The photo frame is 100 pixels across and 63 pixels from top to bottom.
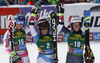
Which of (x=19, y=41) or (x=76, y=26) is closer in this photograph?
(x=76, y=26)

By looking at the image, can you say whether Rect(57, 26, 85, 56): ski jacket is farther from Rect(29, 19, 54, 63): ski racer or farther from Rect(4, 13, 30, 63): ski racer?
Rect(4, 13, 30, 63): ski racer

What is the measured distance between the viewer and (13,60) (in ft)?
12.2

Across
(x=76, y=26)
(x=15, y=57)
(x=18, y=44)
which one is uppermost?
(x=76, y=26)

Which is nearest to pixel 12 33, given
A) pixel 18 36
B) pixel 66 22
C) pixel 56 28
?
pixel 18 36

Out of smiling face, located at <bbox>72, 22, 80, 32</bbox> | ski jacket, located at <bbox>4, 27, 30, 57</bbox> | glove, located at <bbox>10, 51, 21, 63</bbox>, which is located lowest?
glove, located at <bbox>10, 51, 21, 63</bbox>

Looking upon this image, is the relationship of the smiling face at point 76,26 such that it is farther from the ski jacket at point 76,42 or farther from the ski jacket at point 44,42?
the ski jacket at point 44,42

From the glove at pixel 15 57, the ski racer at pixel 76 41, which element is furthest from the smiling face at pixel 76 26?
the glove at pixel 15 57

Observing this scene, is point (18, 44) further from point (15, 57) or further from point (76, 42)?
point (76, 42)

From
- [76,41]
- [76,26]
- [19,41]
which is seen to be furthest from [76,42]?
[19,41]

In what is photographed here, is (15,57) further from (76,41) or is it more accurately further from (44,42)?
(76,41)

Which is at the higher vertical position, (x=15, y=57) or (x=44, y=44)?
(x=44, y=44)

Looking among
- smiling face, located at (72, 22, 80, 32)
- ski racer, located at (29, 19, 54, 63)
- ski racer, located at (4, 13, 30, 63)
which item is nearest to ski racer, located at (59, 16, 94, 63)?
smiling face, located at (72, 22, 80, 32)

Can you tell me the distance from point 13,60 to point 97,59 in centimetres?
276

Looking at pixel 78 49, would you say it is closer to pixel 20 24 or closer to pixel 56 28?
pixel 56 28
